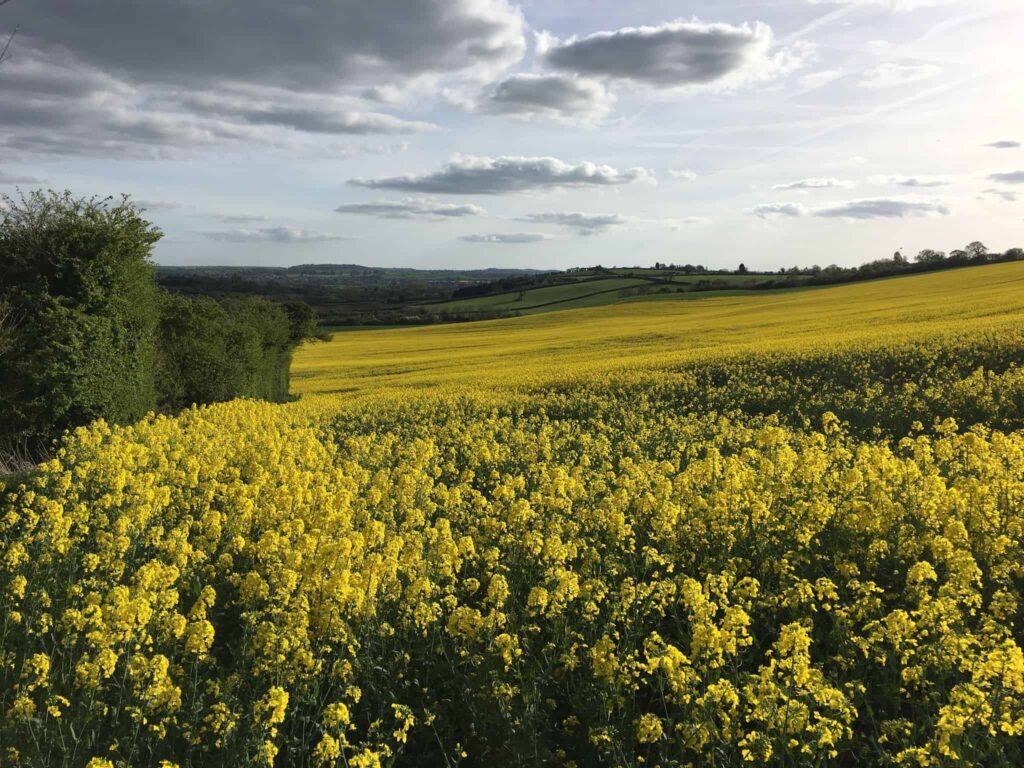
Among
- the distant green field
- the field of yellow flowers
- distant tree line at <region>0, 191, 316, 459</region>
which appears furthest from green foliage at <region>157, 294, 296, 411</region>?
the distant green field

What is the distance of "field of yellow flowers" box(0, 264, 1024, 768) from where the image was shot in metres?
3.46

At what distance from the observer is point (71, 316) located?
48.7 ft

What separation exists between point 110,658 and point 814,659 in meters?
4.31

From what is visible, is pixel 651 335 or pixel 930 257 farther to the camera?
pixel 930 257

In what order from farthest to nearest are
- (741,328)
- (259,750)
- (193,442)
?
(741,328)
(193,442)
(259,750)

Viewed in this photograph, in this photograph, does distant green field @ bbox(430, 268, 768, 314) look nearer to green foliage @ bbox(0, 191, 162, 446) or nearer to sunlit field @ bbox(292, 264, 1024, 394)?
sunlit field @ bbox(292, 264, 1024, 394)

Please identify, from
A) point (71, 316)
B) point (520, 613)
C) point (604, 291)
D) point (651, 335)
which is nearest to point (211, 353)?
point (71, 316)

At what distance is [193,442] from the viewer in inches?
453

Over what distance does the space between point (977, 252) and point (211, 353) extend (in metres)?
81.5

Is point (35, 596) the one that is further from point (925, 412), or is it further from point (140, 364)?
point (925, 412)

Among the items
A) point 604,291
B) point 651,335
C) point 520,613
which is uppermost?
point 604,291

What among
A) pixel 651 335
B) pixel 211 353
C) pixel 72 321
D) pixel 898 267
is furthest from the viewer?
pixel 898 267

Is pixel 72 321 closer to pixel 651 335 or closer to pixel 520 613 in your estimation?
pixel 520 613

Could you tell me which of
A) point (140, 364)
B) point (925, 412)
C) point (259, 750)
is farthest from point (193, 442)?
point (925, 412)
